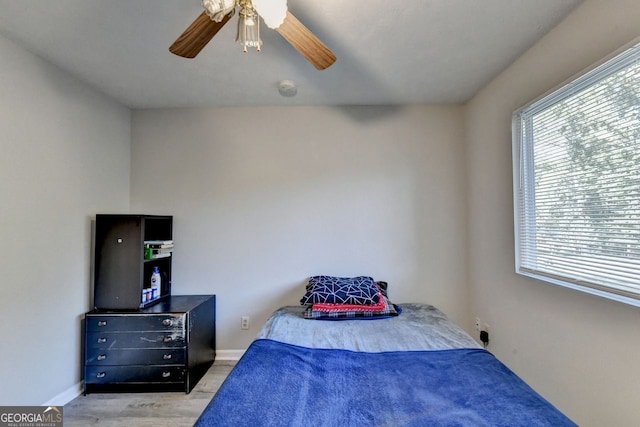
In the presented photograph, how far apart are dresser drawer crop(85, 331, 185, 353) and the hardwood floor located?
1.20 feet

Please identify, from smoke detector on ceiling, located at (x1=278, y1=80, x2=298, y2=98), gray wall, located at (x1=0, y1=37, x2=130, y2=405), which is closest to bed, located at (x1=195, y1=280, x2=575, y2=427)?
gray wall, located at (x1=0, y1=37, x2=130, y2=405)

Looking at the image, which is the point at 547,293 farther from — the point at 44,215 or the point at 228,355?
the point at 44,215

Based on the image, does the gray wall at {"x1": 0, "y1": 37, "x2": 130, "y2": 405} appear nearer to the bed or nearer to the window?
the bed

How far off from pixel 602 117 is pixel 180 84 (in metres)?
2.73

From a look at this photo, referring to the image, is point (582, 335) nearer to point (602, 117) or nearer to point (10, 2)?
point (602, 117)

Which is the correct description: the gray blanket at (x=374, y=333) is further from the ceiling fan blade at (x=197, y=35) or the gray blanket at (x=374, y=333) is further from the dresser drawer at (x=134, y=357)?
the ceiling fan blade at (x=197, y=35)

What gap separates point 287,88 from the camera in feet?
7.70

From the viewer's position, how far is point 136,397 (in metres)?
2.14

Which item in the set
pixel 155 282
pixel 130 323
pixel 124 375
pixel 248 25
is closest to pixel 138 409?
pixel 124 375

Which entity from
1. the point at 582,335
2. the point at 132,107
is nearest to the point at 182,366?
the point at 132,107

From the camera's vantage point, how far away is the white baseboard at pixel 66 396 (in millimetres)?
1979

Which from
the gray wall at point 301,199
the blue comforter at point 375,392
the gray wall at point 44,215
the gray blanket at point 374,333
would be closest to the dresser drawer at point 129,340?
the gray wall at point 44,215

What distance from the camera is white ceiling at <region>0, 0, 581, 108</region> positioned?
152 cm

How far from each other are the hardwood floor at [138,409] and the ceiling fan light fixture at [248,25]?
7.55ft
